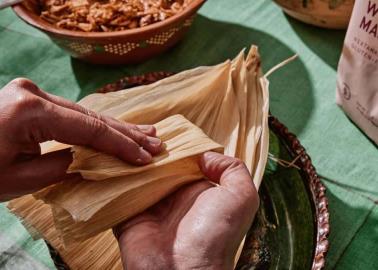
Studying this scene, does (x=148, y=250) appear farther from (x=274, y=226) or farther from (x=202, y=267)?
(x=274, y=226)

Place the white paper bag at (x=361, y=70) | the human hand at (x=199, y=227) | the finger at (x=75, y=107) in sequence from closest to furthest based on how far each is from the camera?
the human hand at (x=199, y=227), the finger at (x=75, y=107), the white paper bag at (x=361, y=70)

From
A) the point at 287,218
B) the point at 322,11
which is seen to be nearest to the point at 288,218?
the point at 287,218

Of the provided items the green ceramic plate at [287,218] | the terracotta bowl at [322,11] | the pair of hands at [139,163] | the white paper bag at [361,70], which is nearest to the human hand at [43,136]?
the pair of hands at [139,163]

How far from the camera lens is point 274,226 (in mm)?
771

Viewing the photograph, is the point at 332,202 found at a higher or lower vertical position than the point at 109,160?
lower

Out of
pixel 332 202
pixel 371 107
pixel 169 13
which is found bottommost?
pixel 332 202

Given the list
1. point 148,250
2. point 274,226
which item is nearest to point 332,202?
point 274,226

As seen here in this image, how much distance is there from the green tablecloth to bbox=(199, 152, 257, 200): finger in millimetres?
264

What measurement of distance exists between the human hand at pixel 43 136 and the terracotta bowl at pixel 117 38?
31 cm

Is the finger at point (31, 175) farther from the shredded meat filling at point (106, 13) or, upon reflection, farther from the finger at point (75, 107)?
the shredded meat filling at point (106, 13)

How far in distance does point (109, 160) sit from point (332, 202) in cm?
43

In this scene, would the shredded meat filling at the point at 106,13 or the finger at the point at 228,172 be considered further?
the shredded meat filling at the point at 106,13

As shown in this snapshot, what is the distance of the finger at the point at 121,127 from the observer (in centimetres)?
67

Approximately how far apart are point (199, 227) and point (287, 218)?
246 mm
